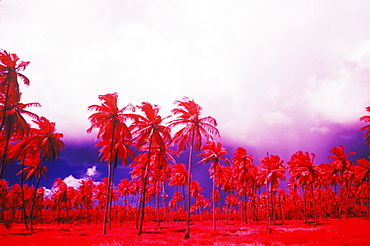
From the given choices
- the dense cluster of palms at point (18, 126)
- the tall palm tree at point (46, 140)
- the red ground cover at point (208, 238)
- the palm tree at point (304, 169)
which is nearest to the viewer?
the red ground cover at point (208, 238)

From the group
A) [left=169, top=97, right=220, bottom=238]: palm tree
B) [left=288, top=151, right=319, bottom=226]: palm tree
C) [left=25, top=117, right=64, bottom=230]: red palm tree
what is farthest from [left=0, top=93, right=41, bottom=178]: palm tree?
[left=288, top=151, right=319, bottom=226]: palm tree

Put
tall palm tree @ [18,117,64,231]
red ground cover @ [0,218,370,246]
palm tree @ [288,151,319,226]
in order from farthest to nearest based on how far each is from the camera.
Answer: palm tree @ [288,151,319,226] < tall palm tree @ [18,117,64,231] < red ground cover @ [0,218,370,246]

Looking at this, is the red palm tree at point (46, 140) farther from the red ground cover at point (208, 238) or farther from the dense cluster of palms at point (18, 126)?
the red ground cover at point (208, 238)

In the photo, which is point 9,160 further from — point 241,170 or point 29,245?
point 241,170

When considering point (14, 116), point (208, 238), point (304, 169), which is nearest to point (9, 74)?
point (14, 116)

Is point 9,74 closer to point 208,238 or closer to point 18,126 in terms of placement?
point 18,126

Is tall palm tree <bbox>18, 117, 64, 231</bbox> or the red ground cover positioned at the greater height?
tall palm tree <bbox>18, 117, 64, 231</bbox>

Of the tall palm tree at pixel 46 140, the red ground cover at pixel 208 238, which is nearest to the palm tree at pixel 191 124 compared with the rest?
the red ground cover at pixel 208 238

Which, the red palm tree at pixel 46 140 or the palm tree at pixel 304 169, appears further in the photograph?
the palm tree at pixel 304 169

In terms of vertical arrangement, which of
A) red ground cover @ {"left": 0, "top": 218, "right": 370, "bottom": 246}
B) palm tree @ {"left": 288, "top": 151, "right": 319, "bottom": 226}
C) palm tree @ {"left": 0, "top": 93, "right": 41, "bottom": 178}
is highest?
palm tree @ {"left": 0, "top": 93, "right": 41, "bottom": 178}

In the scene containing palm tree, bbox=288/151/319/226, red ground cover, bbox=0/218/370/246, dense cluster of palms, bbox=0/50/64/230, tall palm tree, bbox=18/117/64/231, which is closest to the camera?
red ground cover, bbox=0/218/370/246

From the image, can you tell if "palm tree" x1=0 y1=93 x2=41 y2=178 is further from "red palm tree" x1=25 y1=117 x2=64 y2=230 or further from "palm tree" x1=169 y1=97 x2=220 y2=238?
"palm tree" x1=169 y1=97 x2=220 y2=238

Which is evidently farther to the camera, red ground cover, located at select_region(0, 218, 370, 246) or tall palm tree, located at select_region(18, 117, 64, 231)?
tall palm tree, located at select_region(18, 117, 64, 231)

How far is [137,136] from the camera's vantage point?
84.2 ft
